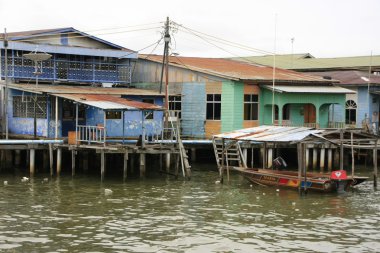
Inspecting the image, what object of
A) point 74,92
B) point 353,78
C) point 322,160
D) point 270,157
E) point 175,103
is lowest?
point 322,160

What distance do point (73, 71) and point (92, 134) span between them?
7.82 meters

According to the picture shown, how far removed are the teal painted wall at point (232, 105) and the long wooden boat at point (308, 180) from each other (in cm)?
782

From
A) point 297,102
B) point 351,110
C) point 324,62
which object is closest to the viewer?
point 297,102

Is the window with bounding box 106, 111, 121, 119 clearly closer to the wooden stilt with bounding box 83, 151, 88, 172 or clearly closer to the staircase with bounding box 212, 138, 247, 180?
the wooden stilt with bounding box 83, 151, 88, 172

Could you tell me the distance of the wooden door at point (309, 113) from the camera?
1527 inches

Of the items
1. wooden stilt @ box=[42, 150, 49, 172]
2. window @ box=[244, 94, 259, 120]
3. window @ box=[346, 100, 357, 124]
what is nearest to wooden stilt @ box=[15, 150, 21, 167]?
wooden stilt @ box=[42, 150, 49, 172]

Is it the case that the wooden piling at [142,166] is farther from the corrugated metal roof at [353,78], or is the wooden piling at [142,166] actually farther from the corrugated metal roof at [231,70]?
the corrugated metal roof at [353,78]

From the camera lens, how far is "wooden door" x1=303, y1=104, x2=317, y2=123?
38.8 metres

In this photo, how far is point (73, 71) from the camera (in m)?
36.1

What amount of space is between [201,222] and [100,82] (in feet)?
62.3

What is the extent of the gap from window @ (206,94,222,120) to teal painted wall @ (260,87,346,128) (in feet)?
8.41

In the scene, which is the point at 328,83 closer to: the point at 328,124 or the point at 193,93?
the point at 328,124

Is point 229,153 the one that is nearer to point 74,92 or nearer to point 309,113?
point 74,92

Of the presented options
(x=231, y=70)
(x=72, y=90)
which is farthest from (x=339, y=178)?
(x=231, y=70)
